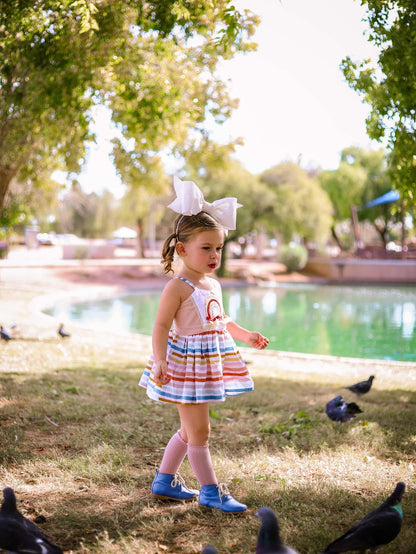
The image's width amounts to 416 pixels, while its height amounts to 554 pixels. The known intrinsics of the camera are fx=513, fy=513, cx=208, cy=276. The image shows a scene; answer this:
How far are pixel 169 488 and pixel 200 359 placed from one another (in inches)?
31.9

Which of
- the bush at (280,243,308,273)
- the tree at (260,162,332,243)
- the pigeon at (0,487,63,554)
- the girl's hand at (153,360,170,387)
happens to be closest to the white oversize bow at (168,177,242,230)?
the girl's hand at (153,360,170,387)

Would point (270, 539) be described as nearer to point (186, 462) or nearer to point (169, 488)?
point (169, 488)

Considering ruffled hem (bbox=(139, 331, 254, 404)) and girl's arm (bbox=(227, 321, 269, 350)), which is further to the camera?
girl's arm (bbox=(227, 321, 269, 350))

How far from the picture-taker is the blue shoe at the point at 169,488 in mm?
2939

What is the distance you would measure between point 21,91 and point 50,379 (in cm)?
333

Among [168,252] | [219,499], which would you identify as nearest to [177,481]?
[219,499]

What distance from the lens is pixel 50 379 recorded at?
5.79m

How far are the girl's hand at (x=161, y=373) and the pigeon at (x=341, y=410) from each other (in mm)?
2318

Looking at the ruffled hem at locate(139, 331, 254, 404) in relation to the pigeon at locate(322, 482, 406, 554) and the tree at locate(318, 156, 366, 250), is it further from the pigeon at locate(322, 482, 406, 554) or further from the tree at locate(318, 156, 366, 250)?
the tree at locate(318, 156, 366, 250)

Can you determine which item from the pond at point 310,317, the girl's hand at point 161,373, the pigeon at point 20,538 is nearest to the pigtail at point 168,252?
the girl's hand at point 161,373

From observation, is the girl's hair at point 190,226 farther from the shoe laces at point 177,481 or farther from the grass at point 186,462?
the grass at point 186,462

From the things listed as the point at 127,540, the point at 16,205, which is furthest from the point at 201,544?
the point at 16,205

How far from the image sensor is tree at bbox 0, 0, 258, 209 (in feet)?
15.7

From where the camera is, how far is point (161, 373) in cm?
272
